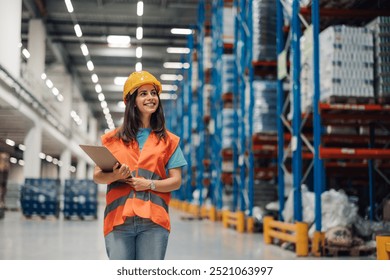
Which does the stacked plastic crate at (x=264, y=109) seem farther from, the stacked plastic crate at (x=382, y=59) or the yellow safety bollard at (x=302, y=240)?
the yellow safety bollard at (x=302, y=240)

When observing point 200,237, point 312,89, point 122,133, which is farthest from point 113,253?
point 200,237

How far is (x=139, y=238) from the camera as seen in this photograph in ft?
7.69

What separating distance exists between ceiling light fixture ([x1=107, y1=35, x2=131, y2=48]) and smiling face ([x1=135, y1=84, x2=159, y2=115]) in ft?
11.3

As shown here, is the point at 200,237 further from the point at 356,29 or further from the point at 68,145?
the point at 356,29

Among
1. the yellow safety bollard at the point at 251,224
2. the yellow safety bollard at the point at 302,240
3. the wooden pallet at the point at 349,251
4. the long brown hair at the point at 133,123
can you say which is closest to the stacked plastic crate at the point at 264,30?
the yellow safety bollard at the point at 251,224

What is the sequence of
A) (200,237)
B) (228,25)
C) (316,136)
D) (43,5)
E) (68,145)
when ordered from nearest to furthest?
1. (43,5)
2. (316,136)
3. (200,237)
4. (68,145)
5. (228,25)

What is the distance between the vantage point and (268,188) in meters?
9.42

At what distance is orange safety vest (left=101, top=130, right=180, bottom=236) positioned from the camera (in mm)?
2318

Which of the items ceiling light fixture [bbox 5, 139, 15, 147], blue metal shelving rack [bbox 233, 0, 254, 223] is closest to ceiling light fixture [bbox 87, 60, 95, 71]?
ceiling light fixture [bbox 5, 139, 15, 147]

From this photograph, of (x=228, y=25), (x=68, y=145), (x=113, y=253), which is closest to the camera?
(x=113, y=253)

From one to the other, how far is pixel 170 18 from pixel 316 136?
214cm

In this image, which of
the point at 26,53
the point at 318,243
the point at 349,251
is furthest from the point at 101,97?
the point at 349,251

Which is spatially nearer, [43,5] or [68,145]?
[43,5]

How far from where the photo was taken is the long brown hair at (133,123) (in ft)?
7.77
